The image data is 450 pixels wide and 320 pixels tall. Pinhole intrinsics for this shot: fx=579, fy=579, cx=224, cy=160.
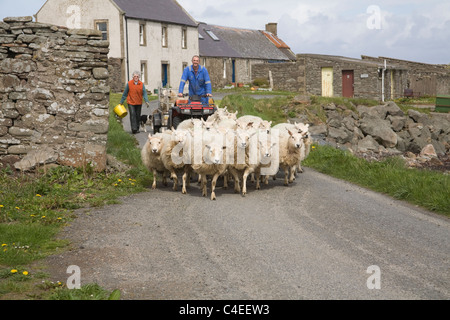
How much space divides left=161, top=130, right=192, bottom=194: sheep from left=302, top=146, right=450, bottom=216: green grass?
4.67 m

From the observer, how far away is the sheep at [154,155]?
13.0m

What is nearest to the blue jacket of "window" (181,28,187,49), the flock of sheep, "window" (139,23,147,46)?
the flock of sheep

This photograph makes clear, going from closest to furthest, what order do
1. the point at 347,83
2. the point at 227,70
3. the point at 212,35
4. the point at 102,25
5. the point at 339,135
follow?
the point at 339,135
the point at 347,83
the point at 102,25
the point at 227,70
the point at 212,35

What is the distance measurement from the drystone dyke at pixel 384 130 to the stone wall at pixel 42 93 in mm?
13404

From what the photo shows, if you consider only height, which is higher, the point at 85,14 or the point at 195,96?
the point at 85,14

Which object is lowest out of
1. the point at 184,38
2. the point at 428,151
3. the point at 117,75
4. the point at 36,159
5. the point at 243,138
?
the point at 428,151

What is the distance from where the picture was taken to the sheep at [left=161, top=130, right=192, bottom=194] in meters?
12.8

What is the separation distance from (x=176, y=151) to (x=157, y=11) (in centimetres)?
3999

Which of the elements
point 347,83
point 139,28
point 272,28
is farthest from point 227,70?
point 272,28

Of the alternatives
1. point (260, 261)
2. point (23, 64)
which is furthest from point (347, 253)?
point (23, 64)

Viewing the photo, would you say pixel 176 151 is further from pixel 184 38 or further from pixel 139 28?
pixel 184 38

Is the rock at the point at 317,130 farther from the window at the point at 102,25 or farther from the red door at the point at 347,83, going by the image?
the window at the point at 102,25

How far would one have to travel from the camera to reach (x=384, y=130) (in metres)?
29.8
